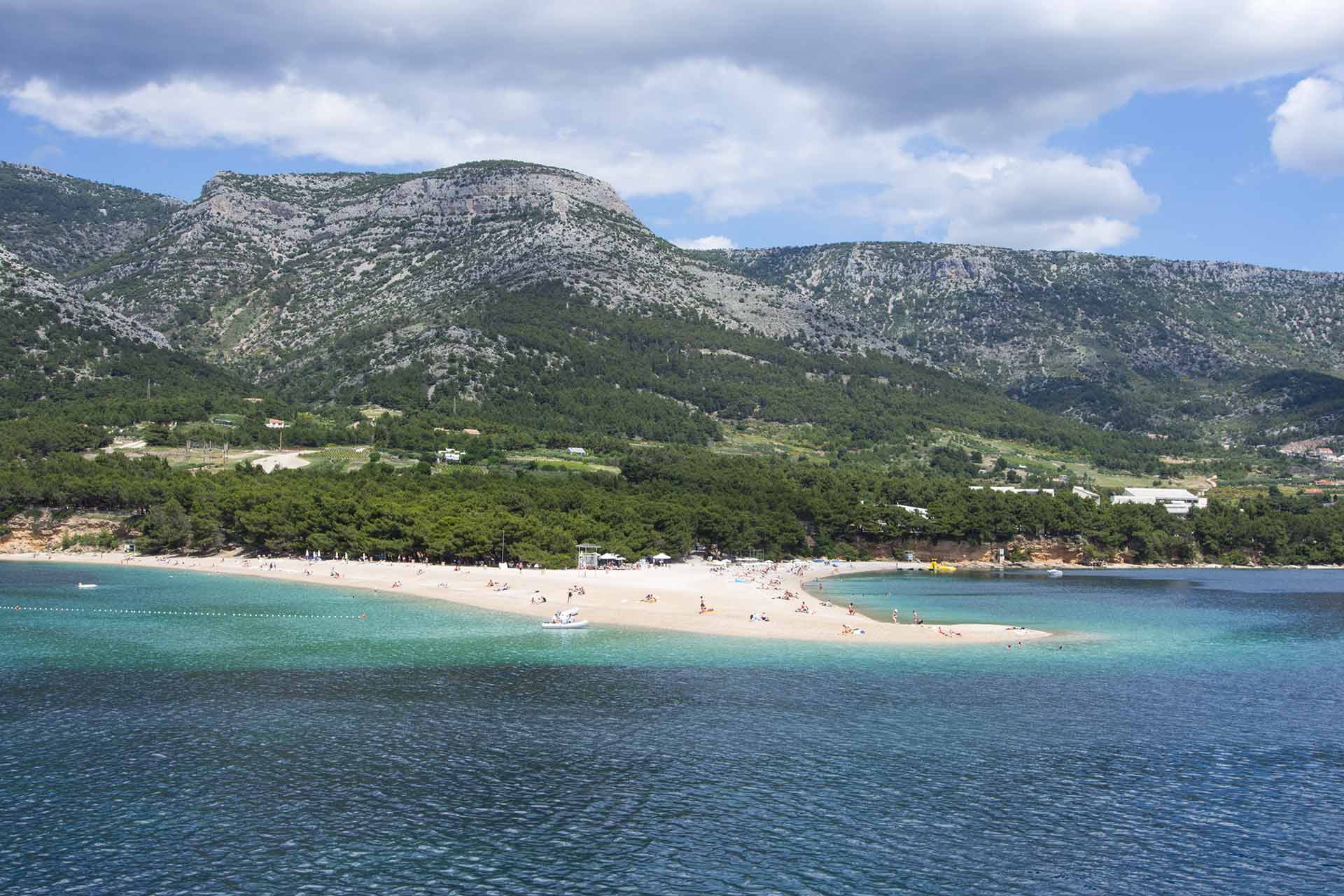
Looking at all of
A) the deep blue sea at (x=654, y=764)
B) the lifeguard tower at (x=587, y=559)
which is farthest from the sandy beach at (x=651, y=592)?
the deep blue sea at (x=654, y=764)

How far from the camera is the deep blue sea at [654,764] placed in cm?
2581

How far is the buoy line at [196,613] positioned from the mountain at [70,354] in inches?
3823

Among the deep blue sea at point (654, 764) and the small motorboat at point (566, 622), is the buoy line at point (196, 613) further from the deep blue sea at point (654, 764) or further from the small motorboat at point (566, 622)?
the small motorboat at point (566, 622)

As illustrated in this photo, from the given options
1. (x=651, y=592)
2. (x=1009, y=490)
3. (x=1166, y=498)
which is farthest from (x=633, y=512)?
(x=1166, y=498)

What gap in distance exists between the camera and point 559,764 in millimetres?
34250

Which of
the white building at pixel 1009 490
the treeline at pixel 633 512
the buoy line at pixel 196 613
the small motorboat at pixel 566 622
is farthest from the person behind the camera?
the white building at pixel 1009 490

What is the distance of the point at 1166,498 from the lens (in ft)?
541

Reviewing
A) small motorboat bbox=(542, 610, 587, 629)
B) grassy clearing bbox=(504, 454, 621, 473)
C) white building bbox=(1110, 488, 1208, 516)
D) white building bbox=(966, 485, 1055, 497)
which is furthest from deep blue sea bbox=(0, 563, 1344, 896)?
white building bbox=(1110, 488, 1208, 516)

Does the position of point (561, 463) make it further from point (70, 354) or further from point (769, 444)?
point (70, 354)

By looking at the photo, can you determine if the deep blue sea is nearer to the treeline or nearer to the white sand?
the treeline

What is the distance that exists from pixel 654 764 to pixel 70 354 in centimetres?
17084

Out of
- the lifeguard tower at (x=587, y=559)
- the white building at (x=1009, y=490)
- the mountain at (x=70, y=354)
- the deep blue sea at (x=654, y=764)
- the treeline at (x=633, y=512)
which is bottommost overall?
the deep blue sea at (x=654, y=764)

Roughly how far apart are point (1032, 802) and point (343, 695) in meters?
28.1

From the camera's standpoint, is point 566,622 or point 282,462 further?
point 282,462
